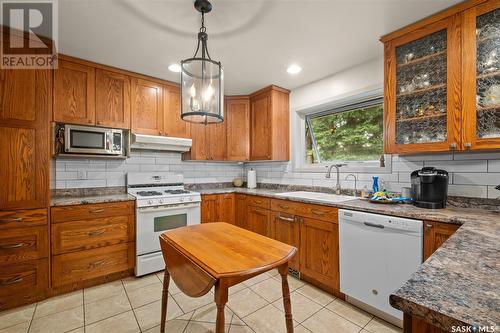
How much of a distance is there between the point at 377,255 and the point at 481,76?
1.55 m

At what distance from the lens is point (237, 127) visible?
389cm

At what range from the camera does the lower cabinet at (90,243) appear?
2.27m

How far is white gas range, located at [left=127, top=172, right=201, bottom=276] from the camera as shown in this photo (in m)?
2.67

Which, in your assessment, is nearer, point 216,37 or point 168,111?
point 216,37

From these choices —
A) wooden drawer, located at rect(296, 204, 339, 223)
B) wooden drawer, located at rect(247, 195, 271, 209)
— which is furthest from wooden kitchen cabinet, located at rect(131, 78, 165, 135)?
wooden drawer, located at rect(296, 204, 339, 223)

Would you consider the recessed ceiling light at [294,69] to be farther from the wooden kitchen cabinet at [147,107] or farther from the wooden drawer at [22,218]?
the wooden drawer at [22,218]

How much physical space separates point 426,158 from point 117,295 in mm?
3354

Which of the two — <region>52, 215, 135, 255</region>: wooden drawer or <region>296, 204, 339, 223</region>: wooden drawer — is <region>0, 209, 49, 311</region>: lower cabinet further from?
<region>296, 204, 339, 223</region>: wooden drawer

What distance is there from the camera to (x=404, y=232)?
5.65ft

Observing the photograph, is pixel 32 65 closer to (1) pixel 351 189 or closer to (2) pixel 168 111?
(2) pixel 168 111

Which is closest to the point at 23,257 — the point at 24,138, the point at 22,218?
the point at 22,218

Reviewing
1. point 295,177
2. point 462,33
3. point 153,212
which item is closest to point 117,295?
point 153,212

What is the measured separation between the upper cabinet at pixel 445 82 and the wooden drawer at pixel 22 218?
11.0 ft

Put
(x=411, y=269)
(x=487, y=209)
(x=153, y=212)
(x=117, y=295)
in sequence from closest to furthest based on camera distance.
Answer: (x=411, y=269) < (x=487, y=209) < (x=117, y=295) < (x=153, y=212)
